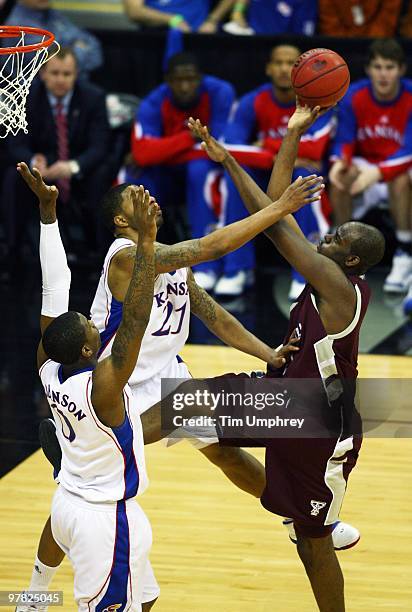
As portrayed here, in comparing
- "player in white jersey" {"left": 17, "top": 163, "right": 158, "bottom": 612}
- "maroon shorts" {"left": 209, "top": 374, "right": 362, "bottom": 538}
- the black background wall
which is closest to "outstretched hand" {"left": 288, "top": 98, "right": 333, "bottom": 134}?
"player in white jersey" {"left": 17, "top": 163, "right": 158, "bottom": 612}

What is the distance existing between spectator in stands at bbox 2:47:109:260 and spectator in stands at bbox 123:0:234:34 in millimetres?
1262

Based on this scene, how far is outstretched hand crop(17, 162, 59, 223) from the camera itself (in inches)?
162

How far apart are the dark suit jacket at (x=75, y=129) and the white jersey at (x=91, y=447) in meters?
6.14

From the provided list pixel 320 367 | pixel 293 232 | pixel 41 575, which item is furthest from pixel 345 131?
pixel 41 575

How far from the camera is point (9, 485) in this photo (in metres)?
5.85

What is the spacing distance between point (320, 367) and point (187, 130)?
18.4 feet

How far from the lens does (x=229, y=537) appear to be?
17.3ft

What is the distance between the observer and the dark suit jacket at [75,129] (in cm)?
971

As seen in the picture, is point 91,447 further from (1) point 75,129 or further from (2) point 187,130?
(1) point 75,129

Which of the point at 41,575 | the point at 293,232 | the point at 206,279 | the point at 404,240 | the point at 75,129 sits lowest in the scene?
the point at 206,279

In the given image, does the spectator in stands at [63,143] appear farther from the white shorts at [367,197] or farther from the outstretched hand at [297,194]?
the outstretched hand at [297,194]

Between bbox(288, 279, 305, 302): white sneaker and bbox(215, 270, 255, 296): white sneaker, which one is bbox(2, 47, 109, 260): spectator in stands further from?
bbox(288, 279, 305, 302): white sneaker

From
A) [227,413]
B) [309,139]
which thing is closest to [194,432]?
[227,413]

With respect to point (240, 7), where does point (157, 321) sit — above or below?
above
